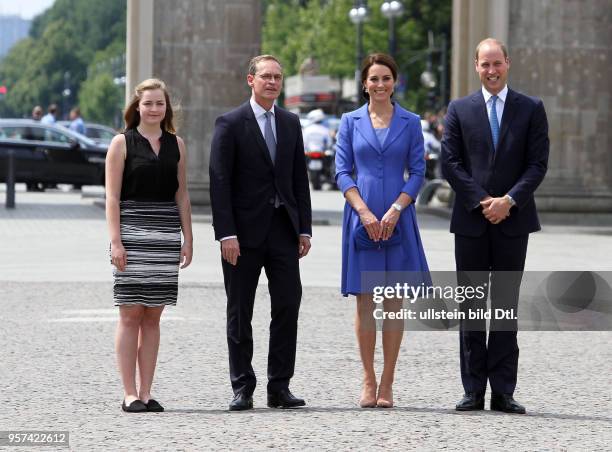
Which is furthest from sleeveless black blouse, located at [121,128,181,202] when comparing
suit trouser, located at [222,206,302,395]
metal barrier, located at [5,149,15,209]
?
metal barrier, located at [5,149,15,209]

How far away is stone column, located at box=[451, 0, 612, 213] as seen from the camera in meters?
25.6

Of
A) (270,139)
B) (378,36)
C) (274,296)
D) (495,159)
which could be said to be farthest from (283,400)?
(378,36)

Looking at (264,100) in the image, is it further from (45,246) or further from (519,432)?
(45,246)

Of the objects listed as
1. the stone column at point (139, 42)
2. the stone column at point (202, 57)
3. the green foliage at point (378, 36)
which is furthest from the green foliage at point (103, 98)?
the stone column at point (202, 57)

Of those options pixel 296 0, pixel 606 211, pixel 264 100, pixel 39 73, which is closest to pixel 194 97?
pixel 606 211

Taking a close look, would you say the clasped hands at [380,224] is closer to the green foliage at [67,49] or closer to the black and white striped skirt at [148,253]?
the black and white striped skirt at [148,253]

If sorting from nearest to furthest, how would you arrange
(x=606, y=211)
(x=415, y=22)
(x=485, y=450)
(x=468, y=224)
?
(x=485, y=450)
(x=468, y=224)
(x=606, y=211)
(x=415, y=22)

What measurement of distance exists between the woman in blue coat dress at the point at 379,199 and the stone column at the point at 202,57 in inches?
696

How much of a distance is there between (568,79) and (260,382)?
646 inches

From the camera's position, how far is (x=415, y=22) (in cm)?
8256

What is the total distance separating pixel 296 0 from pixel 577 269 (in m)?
101

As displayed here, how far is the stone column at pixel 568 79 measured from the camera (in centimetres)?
2564

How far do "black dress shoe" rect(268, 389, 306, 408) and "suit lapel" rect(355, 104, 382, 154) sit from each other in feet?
4.08

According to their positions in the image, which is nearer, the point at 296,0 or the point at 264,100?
the point at 264,100
